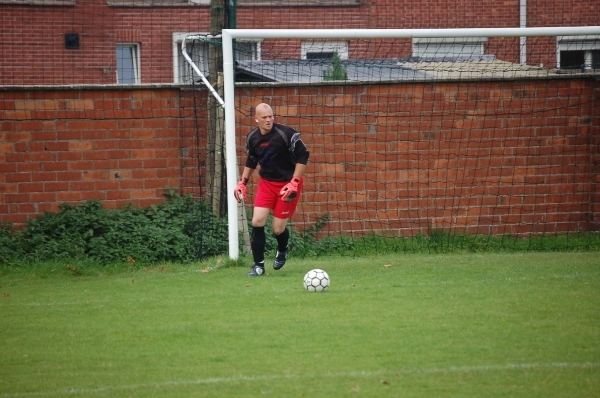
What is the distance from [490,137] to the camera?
12734 millimetres

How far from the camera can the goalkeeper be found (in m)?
9.65

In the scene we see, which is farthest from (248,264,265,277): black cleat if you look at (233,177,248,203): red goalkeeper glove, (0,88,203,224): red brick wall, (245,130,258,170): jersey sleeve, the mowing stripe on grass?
the mowing stripe on grass

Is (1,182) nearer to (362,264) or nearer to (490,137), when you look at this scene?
(362,264)

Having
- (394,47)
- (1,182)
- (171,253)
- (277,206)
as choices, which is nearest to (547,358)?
(277,206)

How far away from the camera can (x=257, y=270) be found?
980 centimetres

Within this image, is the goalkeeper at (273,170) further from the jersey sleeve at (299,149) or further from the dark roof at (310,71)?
the dark roof at (310,71)

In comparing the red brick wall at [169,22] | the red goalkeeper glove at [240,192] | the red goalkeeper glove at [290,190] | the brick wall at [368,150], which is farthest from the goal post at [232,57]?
the red brick wall at [169,22]

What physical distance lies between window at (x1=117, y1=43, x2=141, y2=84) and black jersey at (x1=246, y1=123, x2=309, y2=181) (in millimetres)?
11070

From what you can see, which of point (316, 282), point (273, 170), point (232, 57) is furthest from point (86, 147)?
point (316, 282)

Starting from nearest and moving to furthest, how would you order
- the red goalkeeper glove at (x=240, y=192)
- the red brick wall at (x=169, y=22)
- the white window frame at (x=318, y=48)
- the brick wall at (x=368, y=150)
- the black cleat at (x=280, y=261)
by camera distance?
the red goalkeeper glove at (x=240, y=192) < the black cleat at (x=280, y=261) < the brick wall at (x=368, y=150) < the white window frame at (x=318, y=48) < the red brick wall at (x=169, y=22)

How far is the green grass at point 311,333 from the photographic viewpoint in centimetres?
544

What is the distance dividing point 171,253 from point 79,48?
32.5ft

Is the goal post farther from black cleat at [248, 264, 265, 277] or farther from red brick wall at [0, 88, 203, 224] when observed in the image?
red brick wall at [0, 88, 203, 224]

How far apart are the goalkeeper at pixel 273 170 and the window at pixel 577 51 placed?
1063 cm
